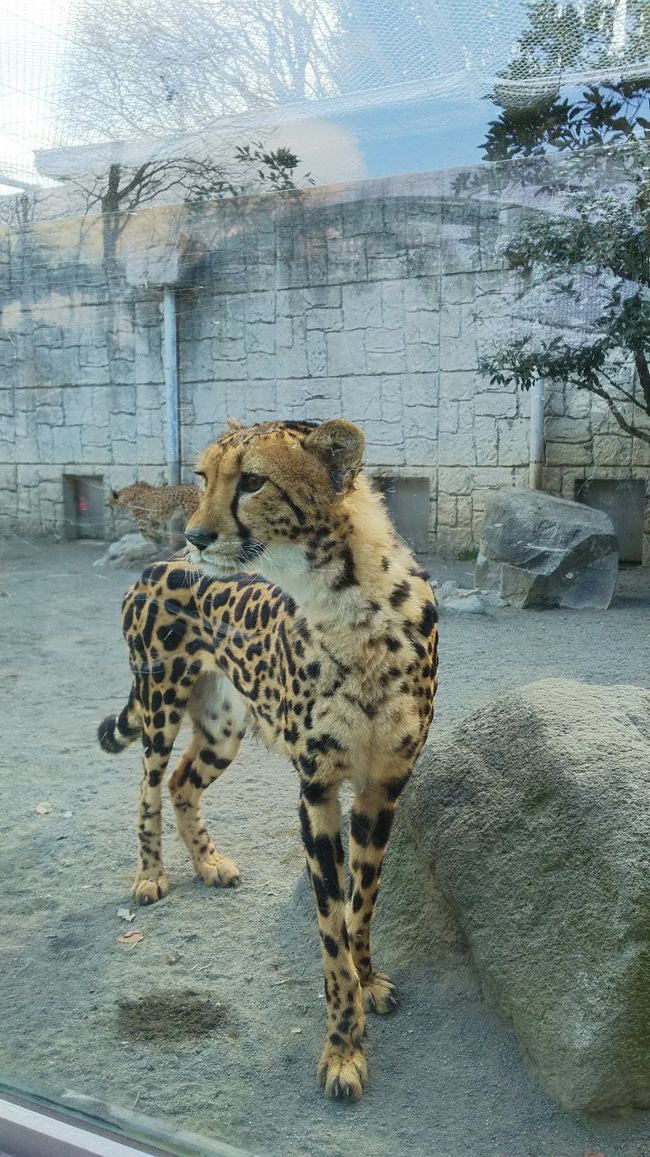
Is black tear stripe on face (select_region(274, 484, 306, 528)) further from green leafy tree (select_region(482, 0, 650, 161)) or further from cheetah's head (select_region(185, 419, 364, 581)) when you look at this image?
green leafy tree (select_region(482, 0, 650, 161))

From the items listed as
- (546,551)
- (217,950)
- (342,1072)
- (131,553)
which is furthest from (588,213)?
(217,950)

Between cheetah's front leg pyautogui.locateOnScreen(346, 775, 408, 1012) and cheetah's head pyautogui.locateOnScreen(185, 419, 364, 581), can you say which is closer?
cheetah's head pyautogui.locateOnScreen(185, 419, 364, 581)

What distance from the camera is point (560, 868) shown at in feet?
5.12

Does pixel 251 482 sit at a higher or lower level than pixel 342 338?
lower

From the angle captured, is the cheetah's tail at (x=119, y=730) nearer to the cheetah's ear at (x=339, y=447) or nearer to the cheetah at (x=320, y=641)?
the cheetah at (x=320, y=641)

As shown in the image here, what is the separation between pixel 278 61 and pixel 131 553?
2.61 feet

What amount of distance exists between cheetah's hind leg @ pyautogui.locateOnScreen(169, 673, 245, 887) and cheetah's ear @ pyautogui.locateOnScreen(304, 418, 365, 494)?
→ 0.77 meters

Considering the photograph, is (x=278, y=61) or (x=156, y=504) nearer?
(x=278, y=61)

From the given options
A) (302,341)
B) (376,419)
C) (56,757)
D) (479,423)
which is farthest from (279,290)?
(56,757)

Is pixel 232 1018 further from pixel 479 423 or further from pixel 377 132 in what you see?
pixel 377 132

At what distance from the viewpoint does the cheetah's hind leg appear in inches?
83.4

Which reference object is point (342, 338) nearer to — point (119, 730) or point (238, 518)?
point (238, 518)

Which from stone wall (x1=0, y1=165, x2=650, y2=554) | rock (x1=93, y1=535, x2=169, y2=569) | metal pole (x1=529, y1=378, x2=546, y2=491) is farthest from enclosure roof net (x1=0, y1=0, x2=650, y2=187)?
rock (x1=93, y1=535, x2=169, y2=569)

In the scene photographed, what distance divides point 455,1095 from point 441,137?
1364 mm
